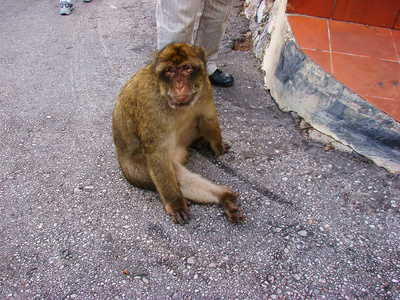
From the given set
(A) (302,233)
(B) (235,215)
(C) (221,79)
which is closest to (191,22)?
(C) (221,79)

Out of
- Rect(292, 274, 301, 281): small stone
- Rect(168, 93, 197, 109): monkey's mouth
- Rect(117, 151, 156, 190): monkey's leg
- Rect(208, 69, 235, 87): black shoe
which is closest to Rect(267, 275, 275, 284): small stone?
Rect(292, 274, 301, 281): small stone

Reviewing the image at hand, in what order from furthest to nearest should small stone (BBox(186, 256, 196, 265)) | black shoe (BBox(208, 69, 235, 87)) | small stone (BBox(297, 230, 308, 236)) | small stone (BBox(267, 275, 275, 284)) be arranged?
black shoe (BBox(208, 69, 235, 87)), small stone (BBox(297, 230, 308, 236)), small stone (BBox(186, 256, 196, 265)), small stone (BBox(267, 275, 275, 284))

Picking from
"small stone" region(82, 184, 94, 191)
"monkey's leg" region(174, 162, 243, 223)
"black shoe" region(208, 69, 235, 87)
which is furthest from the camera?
"black shoe" region(208, 69, 235, 87)

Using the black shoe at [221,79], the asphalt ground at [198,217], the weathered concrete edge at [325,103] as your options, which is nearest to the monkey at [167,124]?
the asphalt ground at [198,217]

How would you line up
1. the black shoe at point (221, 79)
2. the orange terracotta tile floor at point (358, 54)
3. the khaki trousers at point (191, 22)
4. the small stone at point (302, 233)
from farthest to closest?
the black shoe at point (221, 79) → the khaki trousers at point (191, 22) → the orange terracotta tile floor at point (358, 54) → the small stone at point (302, 233)

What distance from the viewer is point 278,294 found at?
1.89 meters

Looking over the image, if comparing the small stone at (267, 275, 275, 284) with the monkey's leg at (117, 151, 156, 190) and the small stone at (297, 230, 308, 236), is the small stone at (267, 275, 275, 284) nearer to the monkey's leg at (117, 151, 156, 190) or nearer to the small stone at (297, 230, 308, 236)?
the small stone at (297, 230, 308, 236)

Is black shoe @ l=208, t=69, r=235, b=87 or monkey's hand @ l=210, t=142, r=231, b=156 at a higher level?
black shoe @ l=208, t=69, r=235, b=87

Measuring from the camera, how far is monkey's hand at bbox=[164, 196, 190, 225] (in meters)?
2.29

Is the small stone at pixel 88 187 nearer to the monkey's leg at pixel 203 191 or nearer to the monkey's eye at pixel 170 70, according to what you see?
the monkey's leg at pixel 203 191

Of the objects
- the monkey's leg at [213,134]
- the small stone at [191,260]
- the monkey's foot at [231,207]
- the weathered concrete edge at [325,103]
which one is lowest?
the small stone at [191,260]

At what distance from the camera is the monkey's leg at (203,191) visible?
92.4 inches

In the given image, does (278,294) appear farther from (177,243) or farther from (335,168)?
(335,168)

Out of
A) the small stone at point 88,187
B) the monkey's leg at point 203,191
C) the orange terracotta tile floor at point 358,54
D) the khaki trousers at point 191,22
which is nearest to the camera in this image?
the monkey's leg at point 203,191
